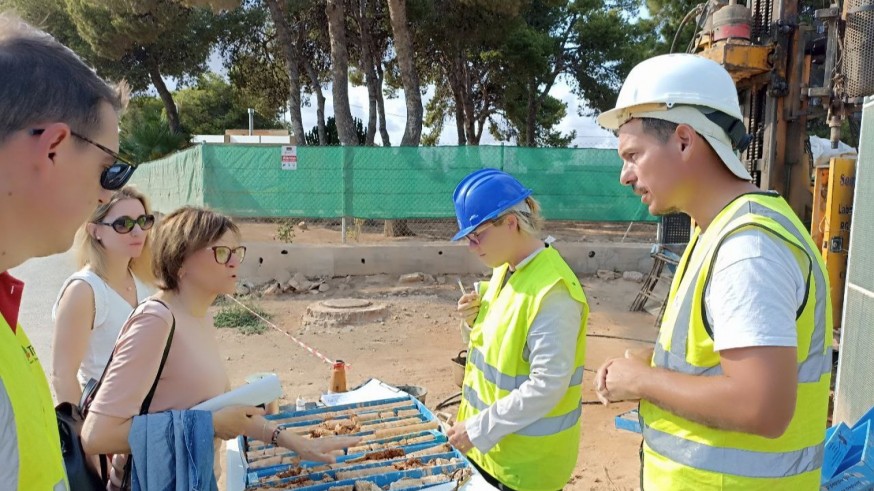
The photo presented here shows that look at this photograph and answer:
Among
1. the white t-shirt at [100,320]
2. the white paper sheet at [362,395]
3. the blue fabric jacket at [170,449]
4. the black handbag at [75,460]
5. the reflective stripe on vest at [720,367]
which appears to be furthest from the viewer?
the white paper sheet at [362,395]

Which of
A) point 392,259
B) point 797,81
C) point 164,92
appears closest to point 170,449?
point 797,81

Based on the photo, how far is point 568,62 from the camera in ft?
76.1

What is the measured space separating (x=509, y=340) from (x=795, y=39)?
5.90m

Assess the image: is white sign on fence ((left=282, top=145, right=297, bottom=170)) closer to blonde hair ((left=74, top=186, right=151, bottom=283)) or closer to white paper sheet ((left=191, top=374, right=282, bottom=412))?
blonde hair ((left=74, top=186, right=151, bottom=283))

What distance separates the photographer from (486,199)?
2.49 metres

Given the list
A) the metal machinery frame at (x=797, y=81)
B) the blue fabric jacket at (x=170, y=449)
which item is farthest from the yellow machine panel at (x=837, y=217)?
the blue fabric jacket at (x=170, y=449)

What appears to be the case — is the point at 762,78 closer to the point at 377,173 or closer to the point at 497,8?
the point at 377,173

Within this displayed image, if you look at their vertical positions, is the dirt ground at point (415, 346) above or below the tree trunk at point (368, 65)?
below

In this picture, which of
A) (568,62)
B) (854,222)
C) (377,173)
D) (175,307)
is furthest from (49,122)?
A: (568,62)

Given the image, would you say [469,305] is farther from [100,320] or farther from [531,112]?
[531,112]

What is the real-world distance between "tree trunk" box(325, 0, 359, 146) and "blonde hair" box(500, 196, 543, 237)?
1302 cm

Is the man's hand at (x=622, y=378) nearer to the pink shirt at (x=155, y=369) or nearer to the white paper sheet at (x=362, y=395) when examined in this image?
the pink shirt at (x=155, y=369)

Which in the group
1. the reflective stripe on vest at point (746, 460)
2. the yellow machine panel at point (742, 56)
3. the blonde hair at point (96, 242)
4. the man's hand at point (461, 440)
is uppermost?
the yellow machine panel at point (742, 56)

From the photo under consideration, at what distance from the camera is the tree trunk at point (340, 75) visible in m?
15.2
